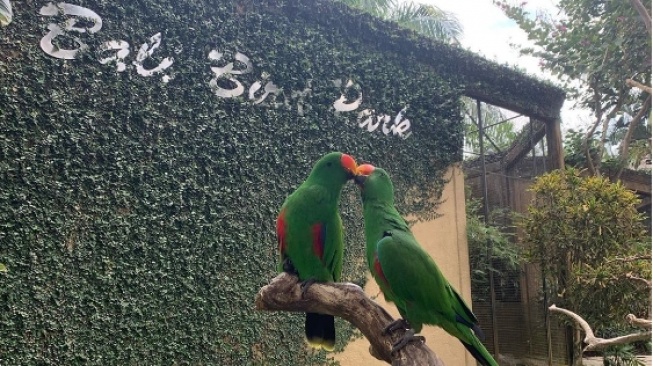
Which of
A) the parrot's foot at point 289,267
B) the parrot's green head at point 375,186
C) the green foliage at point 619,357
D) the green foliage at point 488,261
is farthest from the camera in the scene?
the green foliage at point 488,261

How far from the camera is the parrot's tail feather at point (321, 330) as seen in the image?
179 centimetres

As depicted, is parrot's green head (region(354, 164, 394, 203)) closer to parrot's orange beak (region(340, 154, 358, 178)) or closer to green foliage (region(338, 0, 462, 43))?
parrot's orange beak (region(340, 154, 358, 178))

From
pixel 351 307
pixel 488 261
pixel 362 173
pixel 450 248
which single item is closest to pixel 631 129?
pixel 488 261

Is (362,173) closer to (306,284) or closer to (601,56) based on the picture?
(306,284)

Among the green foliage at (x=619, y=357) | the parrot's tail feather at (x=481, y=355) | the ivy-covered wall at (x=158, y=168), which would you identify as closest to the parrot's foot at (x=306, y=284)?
the parrot's tail feather at (x=481, y=355)

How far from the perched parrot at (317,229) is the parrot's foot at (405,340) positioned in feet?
1.04

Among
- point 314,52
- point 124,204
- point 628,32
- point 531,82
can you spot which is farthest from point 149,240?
point 628,32

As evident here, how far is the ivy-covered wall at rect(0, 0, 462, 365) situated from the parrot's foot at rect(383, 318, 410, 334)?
2713mm

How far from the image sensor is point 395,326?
1640 mm

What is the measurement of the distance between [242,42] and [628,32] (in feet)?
17.1

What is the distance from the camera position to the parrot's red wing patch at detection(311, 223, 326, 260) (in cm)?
185

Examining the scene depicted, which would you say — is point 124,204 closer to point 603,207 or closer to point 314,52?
point 314,52

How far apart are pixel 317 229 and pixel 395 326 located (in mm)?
477

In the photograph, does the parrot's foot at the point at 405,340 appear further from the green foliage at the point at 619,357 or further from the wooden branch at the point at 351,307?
the green foliage at the point at 619,357
